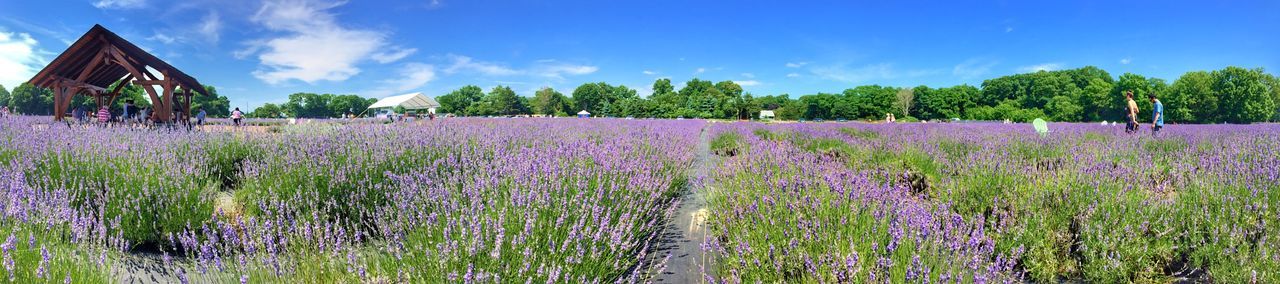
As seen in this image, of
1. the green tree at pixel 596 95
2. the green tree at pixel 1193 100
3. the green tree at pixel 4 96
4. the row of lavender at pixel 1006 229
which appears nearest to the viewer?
the row of lavender at pixel 1006 229

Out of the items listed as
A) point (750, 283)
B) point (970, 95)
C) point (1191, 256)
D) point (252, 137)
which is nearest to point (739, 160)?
point (750, 283)

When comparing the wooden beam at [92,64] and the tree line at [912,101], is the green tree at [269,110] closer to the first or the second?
the tree line at [912,101]

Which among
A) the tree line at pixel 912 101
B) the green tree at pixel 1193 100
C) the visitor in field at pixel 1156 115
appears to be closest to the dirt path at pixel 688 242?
the visitor in field at pixel 1156 115

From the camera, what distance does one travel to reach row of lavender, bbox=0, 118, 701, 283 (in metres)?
1.64

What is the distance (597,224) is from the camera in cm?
210

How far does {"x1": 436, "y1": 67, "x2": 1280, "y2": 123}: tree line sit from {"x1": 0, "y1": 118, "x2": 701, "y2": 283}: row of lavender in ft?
169

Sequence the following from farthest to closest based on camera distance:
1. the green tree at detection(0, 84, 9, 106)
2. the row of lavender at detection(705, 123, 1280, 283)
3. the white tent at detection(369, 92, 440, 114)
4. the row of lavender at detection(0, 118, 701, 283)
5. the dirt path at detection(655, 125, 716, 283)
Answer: the green tree at detection(0, 84, 9, 106) → the white tent at detection(369, 92, 440, 114) → the dirt path at detection(655, 125, 716, 283) → the row of lavender at detection(705, 123, 1280, 283) → the row of lavender at detection(0, 118, 701, 283)

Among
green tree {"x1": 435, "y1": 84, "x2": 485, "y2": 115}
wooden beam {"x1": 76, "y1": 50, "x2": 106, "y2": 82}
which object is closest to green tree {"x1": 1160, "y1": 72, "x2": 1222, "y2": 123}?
wooden beam {"x1": 76, "y1": 50, "x2": 106, "y2": 82}

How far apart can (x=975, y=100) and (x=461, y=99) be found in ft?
253

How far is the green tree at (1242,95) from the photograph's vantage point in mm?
34750

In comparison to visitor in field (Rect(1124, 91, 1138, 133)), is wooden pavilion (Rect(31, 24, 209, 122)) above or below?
above

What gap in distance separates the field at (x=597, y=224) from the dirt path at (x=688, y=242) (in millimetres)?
24

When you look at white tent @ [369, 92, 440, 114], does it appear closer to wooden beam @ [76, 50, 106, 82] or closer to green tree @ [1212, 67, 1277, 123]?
wooden beam @ [76, 50, 106, 82]

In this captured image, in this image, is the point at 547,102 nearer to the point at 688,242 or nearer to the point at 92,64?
the point at 92,64
